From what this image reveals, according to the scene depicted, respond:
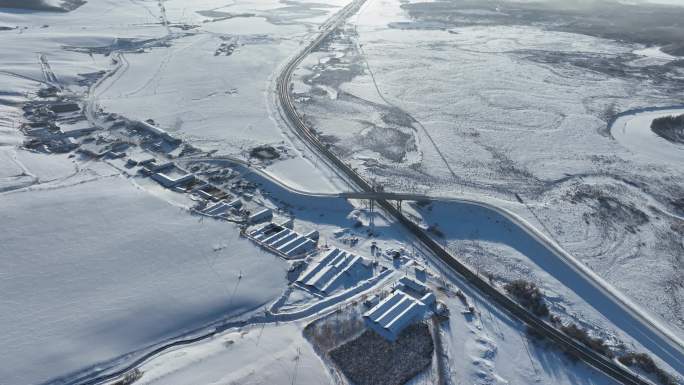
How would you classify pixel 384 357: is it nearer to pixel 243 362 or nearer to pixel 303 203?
pixel 243 362

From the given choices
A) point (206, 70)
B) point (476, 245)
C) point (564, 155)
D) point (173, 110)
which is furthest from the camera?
point (206, 70)

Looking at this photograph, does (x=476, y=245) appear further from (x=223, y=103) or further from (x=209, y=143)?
(x=223, y=103)

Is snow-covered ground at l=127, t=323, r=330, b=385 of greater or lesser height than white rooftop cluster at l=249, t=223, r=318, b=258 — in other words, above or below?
below

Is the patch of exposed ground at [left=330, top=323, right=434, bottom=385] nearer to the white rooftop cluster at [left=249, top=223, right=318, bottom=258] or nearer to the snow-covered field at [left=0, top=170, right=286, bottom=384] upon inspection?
the snow-covered field at [left=0, top=170, right=286, bottom=384]

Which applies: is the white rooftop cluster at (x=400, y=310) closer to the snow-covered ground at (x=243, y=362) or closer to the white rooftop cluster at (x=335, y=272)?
the white rooftop cluster at (x=335, y=272)

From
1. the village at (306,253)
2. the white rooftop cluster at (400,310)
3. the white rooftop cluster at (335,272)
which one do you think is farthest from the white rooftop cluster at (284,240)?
the white rooftop cluster at (400,310)

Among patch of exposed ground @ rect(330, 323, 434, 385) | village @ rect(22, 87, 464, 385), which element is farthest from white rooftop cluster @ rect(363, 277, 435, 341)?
patch of exposed ground @ rect(330, 323, 434, 385)

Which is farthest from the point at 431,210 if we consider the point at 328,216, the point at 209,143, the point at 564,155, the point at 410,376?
the point at 209,143
